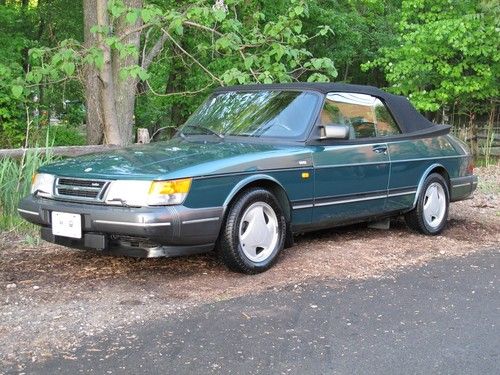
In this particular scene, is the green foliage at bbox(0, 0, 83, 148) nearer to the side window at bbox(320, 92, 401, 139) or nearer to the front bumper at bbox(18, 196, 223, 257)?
the side window at bbox(320, 92, 401, 139)

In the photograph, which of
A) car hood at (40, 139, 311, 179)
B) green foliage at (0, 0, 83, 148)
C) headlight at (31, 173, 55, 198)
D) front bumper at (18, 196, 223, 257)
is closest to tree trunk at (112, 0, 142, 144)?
green foliage at (0, 0, 83, 148)

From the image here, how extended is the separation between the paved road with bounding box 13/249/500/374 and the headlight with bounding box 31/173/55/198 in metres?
1.57

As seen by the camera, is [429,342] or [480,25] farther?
[480,25]

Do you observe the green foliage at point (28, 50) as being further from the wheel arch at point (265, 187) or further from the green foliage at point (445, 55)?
the green foliage at point (445, 55)

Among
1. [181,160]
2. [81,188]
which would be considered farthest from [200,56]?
[81,188]

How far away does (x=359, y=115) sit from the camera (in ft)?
21.1

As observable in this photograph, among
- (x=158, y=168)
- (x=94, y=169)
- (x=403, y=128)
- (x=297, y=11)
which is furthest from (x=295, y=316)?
(x=297, y=11)

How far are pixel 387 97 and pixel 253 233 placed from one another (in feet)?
8.42

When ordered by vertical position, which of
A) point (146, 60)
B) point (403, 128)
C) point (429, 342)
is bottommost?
point (429, 342)

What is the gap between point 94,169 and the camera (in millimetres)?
4832

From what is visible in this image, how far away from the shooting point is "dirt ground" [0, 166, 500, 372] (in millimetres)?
3953

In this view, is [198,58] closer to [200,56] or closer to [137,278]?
[200,56]

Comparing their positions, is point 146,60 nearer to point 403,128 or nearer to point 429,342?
point 403,128

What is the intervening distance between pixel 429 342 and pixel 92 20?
801 cm
